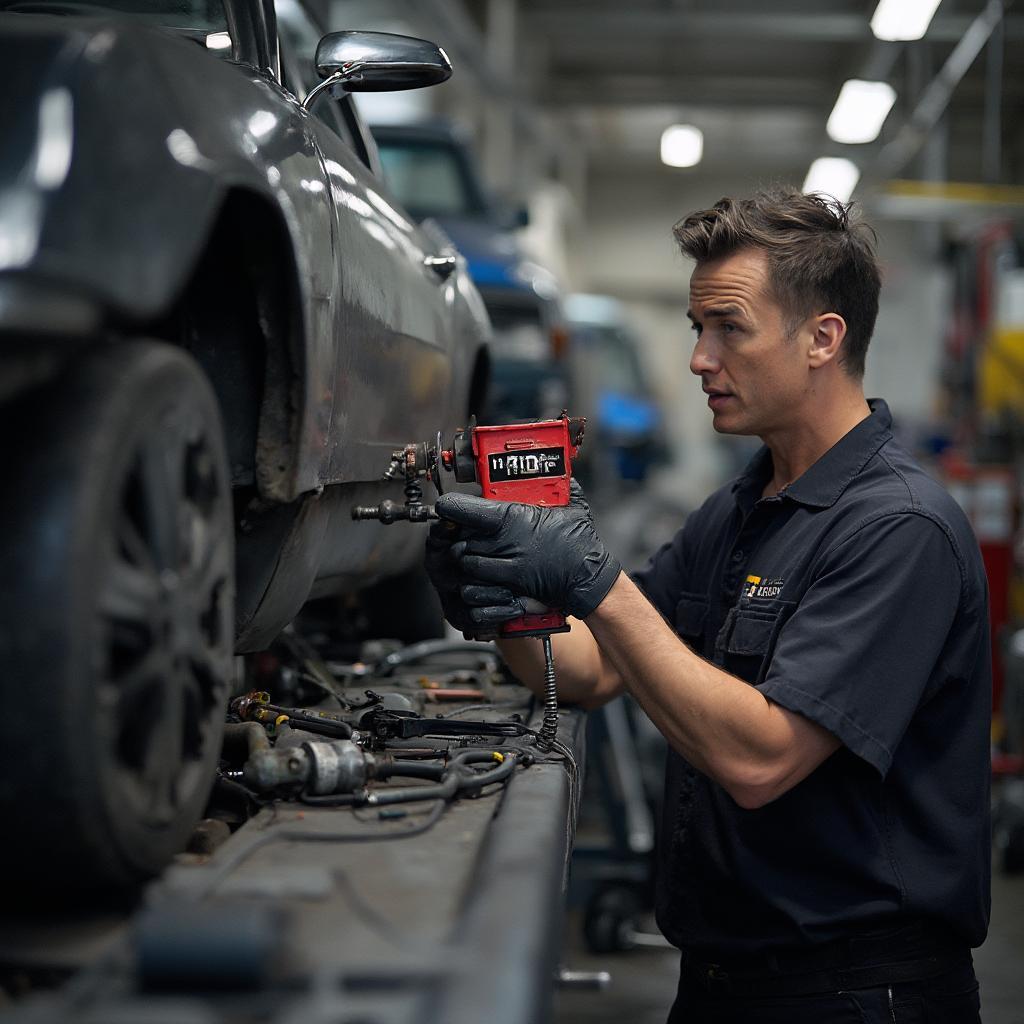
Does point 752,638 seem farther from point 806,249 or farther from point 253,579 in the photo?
point 253,579

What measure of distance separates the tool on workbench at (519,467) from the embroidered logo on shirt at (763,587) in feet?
1.18

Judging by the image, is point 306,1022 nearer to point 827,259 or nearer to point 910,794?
point 910,794

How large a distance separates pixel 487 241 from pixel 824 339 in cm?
526

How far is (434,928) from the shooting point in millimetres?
1268

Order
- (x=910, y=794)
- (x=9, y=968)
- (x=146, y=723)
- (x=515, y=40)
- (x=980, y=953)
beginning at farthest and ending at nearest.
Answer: (x=515, y=40) < (x=980, y=953) < (x=910, y=794) < (x=146, y=723) < (x=9, y=968)

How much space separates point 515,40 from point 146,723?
13.7m

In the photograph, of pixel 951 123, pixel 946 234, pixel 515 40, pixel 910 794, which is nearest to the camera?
pixel 910 794

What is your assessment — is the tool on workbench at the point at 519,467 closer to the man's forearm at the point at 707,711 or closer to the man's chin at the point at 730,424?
the man's forearm at the point at 707,711

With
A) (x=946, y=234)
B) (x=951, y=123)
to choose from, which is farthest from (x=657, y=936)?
(x=946, y=234)

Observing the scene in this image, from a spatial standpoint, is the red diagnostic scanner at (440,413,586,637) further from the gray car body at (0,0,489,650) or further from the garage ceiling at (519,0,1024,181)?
the garage ceiling at (519,0,1024,181)

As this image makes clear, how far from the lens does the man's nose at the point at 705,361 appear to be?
2.32 m

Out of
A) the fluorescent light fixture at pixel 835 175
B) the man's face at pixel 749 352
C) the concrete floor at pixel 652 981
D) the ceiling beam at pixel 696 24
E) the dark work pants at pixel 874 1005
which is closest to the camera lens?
the dark work pants at pixel 874 1005

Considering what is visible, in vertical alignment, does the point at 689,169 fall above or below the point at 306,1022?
above

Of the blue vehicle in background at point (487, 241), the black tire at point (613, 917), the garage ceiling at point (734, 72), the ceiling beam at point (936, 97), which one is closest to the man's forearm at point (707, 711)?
the black tire at point (613, 917)
